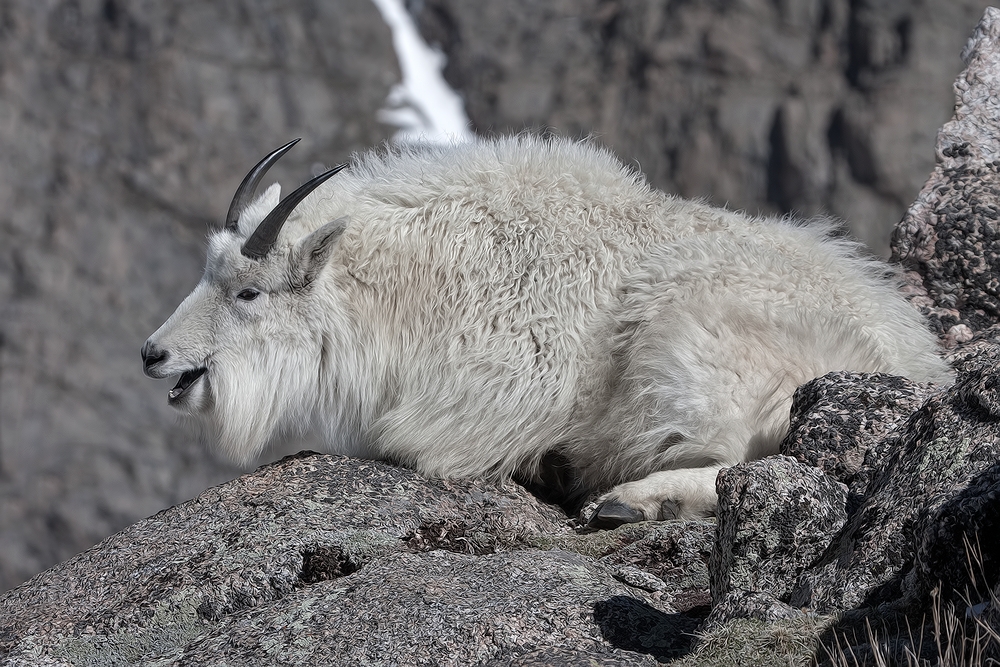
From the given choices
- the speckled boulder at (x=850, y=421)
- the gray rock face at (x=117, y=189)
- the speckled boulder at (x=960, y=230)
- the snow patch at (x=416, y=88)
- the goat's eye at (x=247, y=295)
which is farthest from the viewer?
the snow patch at (x=416, y=88)

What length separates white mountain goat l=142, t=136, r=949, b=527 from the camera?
556cm

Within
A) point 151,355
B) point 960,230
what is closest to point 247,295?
point 151,355

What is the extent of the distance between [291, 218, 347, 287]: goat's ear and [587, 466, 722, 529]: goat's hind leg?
1819 mm

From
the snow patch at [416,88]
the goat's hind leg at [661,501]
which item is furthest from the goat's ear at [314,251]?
the snow patch at [416,88]

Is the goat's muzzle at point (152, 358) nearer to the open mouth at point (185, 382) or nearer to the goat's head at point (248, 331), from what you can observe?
the goat's head at point (248, 331)

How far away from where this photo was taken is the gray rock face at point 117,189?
161 feet

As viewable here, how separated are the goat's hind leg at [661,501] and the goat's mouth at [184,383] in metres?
2.13

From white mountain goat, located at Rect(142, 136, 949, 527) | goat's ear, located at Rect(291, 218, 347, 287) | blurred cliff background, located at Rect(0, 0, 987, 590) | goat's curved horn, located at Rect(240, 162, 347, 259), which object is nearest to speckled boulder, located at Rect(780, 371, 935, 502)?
white mountain goat, located at Rect(142, 136, 949, 527)

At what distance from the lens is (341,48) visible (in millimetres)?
70125

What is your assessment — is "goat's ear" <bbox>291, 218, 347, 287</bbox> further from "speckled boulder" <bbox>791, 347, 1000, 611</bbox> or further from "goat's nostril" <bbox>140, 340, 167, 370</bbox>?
"speckled boulder" <bbox>791, 347, 1000, 611</bbox>

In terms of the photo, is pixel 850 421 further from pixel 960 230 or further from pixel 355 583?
pixel 960 230

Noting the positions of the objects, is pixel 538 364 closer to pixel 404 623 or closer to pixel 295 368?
pixel 295 368

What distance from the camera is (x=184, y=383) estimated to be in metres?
6.15

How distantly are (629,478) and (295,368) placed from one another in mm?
1752
